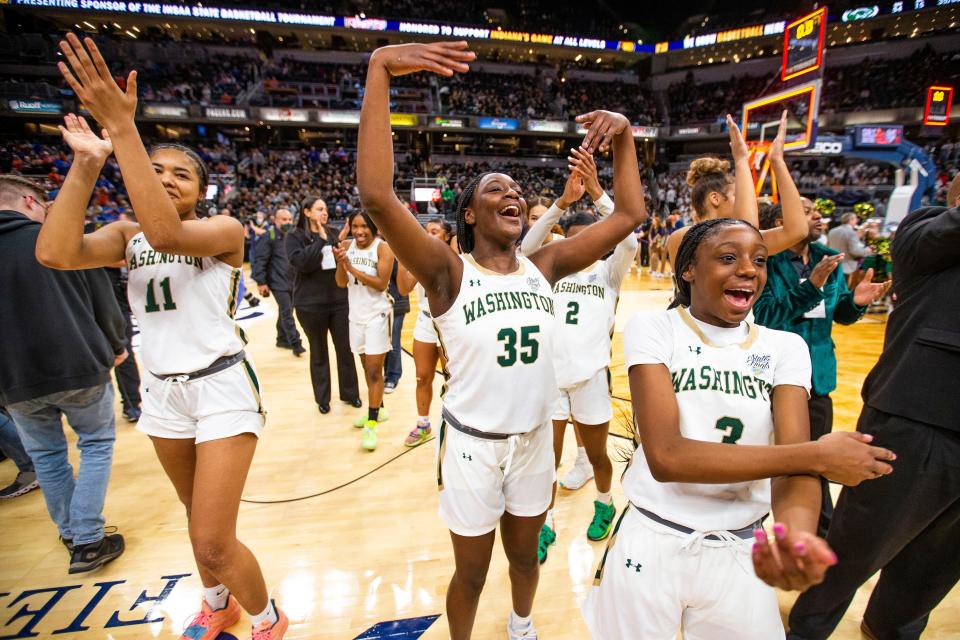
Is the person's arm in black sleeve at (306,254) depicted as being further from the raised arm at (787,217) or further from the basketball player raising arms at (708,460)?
the basketball player raising arms at (708,460)

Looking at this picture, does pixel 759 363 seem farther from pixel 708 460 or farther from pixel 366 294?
pixel 366 294

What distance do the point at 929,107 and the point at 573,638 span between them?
17873 mm

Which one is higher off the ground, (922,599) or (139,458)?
(922,599)

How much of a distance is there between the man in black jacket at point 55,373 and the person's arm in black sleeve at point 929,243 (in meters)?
4.25

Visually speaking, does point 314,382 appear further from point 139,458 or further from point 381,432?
point 139,458

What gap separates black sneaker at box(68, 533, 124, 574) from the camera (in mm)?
2766

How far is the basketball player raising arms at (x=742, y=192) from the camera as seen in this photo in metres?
2.37

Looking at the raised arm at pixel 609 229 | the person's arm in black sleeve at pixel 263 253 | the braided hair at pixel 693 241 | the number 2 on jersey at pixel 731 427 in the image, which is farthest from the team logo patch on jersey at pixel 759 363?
the person's arm in black sleeve at pixel 263 253

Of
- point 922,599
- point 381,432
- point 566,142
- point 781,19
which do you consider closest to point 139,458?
point 381,432

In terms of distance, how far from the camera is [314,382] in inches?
198

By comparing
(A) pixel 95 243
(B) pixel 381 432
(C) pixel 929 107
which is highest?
(C) pixel 929 107

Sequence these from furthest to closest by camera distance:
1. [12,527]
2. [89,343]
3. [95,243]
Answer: [12,527] < [89,343] < [95,243]

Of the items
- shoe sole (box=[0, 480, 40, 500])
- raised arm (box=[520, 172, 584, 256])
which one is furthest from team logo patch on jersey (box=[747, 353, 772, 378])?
shoe sole (box=[0, 480, 40, 500])

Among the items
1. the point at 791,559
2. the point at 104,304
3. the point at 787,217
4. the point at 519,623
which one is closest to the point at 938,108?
the point at 787,217
